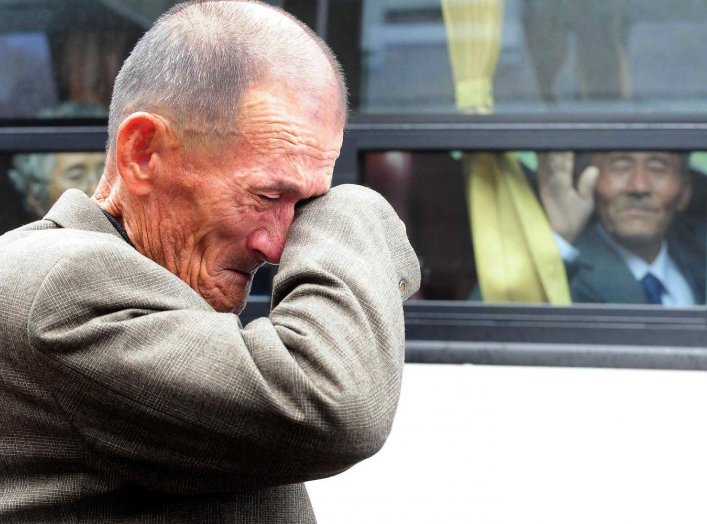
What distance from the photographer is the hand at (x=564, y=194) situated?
321 cm

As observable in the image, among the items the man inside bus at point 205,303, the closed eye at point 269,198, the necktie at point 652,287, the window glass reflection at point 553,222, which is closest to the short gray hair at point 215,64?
the man inside bus at point 205,303

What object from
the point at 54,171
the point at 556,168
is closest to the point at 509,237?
the point at 556,168

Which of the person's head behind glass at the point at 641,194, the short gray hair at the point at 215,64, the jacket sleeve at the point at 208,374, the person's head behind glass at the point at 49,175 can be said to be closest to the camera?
the jacket sleeve at the point at 208,374

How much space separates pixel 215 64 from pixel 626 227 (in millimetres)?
1992

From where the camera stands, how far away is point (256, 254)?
1585 millimetres

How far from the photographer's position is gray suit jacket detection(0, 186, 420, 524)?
126 centimetres

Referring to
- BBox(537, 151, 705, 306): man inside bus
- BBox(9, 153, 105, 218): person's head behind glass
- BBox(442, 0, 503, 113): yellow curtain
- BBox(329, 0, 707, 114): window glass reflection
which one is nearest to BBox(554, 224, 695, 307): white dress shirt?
BBox(537, 151, 705, 306): man inside bus

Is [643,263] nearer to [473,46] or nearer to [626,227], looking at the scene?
[626,227]

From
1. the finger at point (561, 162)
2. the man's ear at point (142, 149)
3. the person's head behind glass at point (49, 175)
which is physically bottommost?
the person's head behind glass at point (49, 175)

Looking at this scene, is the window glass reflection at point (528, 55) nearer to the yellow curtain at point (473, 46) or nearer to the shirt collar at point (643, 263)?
the yellow curtain at point (473, 46)

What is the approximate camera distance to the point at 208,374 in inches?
49.4

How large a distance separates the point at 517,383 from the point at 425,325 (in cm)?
33

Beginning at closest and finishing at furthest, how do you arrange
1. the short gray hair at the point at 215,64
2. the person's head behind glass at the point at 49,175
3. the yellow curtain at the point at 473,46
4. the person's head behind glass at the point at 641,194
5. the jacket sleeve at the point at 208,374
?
the jacket sleeve at the point at 208,374 < the short gray hair at the point at 215,64 < the person's head behind glass at the point at 641,194 < the yellow curtain at the point at 473,46 < the person's head behind glass at the point at 49,175

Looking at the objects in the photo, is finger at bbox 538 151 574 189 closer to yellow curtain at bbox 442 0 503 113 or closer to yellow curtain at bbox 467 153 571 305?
yellow curtain at bbox 467 153 571 305
